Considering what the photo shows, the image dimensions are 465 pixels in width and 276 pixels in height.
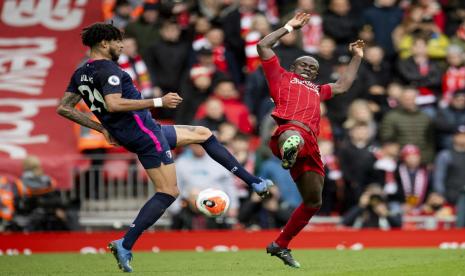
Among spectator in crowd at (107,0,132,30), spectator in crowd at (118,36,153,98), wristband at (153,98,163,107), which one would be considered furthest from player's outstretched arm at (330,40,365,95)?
spectator in crowd at (107,0,132,30)

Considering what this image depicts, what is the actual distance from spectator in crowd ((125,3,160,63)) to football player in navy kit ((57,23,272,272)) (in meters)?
7.32

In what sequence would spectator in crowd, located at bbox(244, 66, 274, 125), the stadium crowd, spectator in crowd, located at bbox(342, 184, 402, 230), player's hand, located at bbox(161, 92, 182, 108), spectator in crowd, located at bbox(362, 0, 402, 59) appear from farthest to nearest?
1. spectator in crowd, located at bbox(362, 0, 402, 59)
2. spectator in crowd, located at bbox(244, 66, 274, 125)
3. the stadium crowd
4. spectator in crowd, located at bbox(342, 184, 402, 230)
5. player's hand, located at bbox(161, 92, 182, 108)

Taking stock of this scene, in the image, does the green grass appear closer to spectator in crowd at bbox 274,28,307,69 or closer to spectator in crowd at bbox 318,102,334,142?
spectator in crowd at bbox 318,102,334,142

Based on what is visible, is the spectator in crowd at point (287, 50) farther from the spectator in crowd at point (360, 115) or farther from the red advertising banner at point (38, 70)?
the red advertising banner at point (38, 70)

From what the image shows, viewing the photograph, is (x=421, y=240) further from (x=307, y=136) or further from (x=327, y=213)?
(x=307, y=136)

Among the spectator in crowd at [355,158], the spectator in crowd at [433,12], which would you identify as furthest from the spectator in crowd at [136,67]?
the spectator in crowd at [433,12]

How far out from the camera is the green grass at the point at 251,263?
1213 cm

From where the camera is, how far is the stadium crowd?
17641 millimetres

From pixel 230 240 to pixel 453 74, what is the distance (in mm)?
5019

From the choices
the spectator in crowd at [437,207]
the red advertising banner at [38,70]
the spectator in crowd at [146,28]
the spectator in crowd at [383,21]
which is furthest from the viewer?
the spectator in crowd at [383,21]

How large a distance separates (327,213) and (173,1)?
14.6 ft

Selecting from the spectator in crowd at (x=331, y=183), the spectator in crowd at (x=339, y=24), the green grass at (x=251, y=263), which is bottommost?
the green grass at (x=251, y=263)

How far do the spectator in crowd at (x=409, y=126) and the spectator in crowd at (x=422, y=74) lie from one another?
0.62 meters

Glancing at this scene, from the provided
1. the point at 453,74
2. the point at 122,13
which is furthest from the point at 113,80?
the point at 453,74
